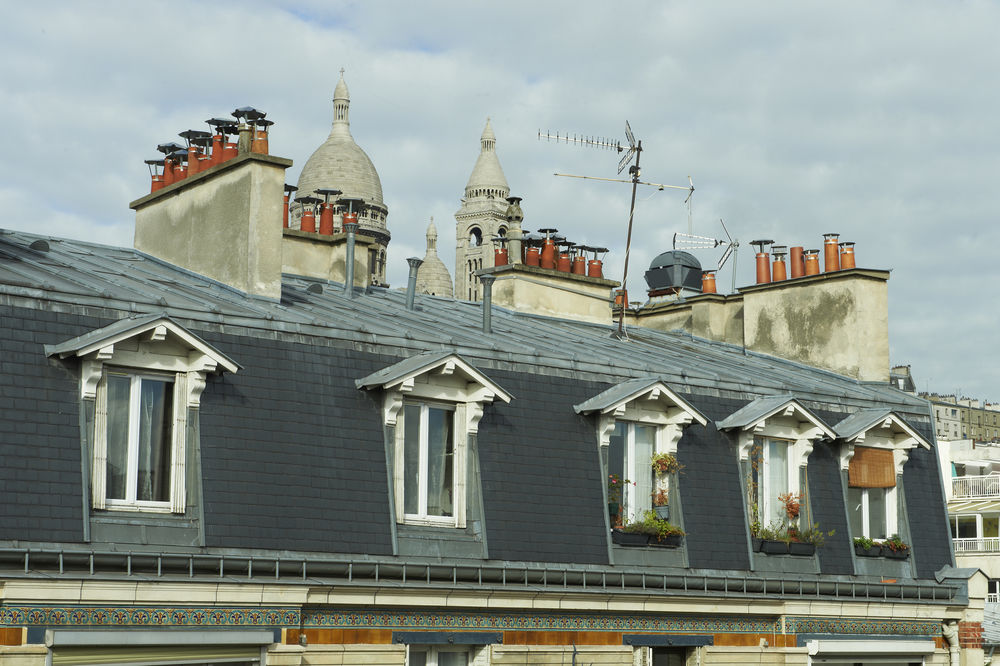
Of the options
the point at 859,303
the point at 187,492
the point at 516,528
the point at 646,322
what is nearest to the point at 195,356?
the point at 187,492

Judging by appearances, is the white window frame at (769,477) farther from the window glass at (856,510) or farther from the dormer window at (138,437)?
the dormer window at (138,437)

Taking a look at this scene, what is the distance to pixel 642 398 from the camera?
2222cm

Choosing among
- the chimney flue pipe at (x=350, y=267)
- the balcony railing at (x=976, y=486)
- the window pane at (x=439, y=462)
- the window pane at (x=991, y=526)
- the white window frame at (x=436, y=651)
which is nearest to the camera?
the white window frame at (x=436, y=651)

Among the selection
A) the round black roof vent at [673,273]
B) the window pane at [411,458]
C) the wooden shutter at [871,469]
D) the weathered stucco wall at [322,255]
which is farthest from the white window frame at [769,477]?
the round black roof vent at [673,273]

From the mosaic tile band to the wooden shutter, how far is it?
37.4 feet

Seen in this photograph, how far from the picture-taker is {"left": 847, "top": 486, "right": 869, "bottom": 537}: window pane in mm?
24969

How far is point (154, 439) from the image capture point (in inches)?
706

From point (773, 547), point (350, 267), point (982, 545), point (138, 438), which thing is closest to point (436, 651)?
point (138, 438)

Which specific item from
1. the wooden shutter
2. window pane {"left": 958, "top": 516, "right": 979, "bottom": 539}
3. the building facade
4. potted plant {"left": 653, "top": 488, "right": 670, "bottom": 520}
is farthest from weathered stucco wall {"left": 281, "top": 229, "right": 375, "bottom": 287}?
window pane {"left": 958, "top": 516, "right": 979, "bottom": 539}

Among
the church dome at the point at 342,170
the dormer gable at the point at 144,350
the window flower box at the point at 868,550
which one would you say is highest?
the church dome at the point at 342,170

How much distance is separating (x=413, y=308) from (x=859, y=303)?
1041 cm

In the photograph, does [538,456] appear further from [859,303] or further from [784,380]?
[859,303]

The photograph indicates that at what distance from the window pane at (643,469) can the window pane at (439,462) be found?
3398mm

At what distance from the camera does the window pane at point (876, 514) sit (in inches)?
997
